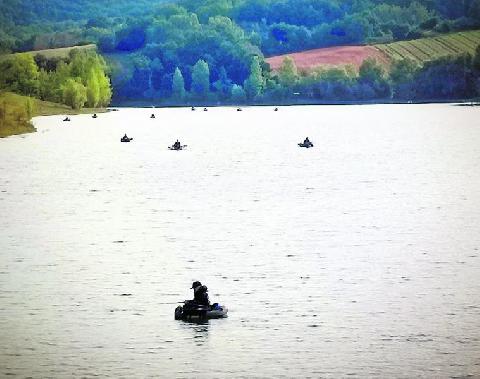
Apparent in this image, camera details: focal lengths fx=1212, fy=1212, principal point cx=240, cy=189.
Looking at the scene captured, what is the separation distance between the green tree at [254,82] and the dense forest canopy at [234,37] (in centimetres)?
11

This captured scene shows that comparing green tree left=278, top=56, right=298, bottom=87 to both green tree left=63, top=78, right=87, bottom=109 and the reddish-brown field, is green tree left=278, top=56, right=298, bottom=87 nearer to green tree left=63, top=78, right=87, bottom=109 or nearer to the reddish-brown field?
the reddish-brown field

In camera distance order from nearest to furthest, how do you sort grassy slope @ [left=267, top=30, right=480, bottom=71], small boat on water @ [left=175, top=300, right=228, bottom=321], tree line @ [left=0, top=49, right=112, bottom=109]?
1. small boat on water @ [left=175, top=300, right=228, bottom=321]
2. tree line @ [left=0, top=49, right=112, bottom=109]
3. grassy slope @ [left=267, top=30, right=480, bottom=71]

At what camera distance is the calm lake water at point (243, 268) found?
16281 mm

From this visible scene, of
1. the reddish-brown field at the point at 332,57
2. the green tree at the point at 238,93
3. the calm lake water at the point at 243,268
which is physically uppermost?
the calm lake water at the point at 243,268

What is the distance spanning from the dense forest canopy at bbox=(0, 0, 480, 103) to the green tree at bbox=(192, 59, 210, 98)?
111 mm

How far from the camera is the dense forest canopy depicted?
132 m

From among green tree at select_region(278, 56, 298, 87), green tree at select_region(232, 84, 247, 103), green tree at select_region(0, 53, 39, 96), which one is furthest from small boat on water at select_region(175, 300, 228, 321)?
green tree at select_region(232, 84, 247, 103)

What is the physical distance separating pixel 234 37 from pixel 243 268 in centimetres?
12147

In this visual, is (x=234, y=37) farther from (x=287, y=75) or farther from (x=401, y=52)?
(x=401, y=52)

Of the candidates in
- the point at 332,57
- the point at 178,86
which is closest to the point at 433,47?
the point at 332,57

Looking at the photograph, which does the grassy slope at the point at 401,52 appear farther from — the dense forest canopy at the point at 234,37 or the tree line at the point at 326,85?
the tree line at the point at 326,85

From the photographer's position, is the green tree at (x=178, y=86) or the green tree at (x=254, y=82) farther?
the green tree at (x=178, y=86)

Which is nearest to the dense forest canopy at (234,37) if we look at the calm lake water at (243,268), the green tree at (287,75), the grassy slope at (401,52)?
the green tree at (287,75)

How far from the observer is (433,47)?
132750 millimetres
